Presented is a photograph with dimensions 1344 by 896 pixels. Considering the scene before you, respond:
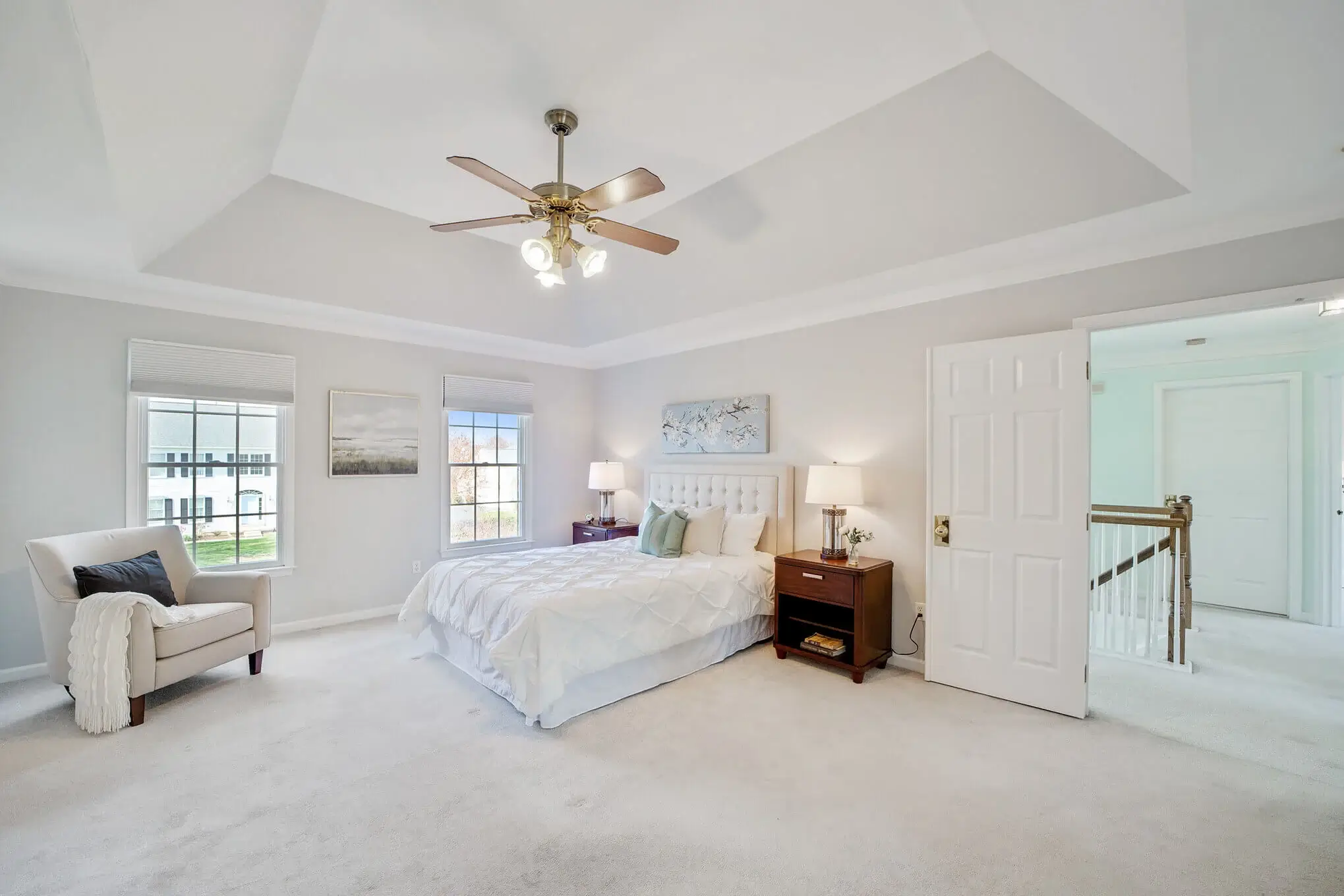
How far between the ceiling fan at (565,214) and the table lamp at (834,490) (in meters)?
1.93

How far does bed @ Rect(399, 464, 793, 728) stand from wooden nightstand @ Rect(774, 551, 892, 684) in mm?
208

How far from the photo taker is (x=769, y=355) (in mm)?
4777

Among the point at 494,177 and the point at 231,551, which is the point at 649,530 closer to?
the point at 494,177

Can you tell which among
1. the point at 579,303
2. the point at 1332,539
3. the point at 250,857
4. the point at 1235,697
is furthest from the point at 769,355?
the point at 1332,539

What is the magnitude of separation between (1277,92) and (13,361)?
6280 mm

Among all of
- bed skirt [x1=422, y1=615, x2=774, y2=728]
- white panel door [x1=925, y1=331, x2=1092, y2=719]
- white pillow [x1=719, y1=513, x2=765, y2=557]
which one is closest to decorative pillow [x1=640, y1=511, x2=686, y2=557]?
white pillow [x1=719, y1=513, x2=765, y2=557]

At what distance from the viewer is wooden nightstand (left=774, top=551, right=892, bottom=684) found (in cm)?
364

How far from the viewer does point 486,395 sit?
564cm

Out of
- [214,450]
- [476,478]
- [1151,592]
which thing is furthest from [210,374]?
[1151,592]

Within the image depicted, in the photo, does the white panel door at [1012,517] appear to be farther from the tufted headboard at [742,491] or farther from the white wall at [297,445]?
the white wall at [297,445]

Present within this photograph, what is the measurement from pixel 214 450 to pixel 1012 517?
548 cm

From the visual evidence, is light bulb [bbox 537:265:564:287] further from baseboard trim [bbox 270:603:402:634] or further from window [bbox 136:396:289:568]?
baseboard trim [bbox 270:603:402:634]

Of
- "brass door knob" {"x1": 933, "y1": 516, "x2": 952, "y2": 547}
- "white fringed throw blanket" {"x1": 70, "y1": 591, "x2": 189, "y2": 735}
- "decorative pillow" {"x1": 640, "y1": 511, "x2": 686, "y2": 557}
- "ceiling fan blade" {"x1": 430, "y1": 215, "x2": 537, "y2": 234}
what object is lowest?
"white fringed throw blanket" {"x1": 70, "y1": 591, "x2": 189, "y2": 735}

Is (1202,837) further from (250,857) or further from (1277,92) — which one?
(250,857)
